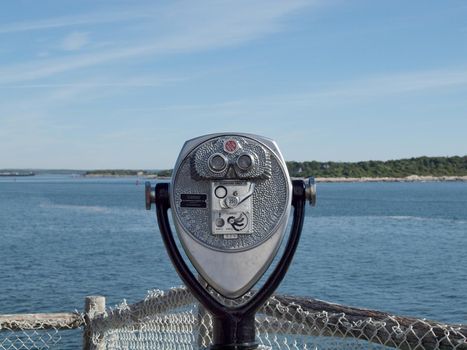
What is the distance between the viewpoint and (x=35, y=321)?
4.79m

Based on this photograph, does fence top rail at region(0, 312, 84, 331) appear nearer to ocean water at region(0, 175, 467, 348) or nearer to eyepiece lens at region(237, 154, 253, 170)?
eyepiece lens at region(237, 154, 253, 170)

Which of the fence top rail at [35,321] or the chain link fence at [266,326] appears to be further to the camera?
the fence top rail at [35,321]

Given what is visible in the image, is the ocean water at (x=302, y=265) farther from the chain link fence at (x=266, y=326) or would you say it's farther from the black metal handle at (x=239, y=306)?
the black metal handle at (x=239, y=306)

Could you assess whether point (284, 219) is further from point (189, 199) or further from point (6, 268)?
point (6, 268)

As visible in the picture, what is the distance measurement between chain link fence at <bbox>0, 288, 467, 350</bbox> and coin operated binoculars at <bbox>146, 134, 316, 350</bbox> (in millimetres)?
397

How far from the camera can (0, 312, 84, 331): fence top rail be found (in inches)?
189

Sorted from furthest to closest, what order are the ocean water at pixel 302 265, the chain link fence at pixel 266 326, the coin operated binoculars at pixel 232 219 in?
1. the ocean water at pixel 302 265
2. the chain link fence at pixel 266 326
3. the coin operated binoculars at pixel 232 219

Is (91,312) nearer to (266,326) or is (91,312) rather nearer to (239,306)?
(266,326)

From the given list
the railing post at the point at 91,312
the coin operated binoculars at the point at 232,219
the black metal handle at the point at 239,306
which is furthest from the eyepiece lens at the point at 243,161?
the railing post at the point at 91,312

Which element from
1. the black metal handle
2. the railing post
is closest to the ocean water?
the railing post

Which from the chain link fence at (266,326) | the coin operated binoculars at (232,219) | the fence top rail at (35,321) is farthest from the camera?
the fence top rail at (35,321)

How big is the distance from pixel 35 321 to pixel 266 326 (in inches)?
67.4

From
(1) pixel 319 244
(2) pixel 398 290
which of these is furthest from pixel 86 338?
(1) pixel 319 244

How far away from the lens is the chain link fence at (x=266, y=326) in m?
2.85
